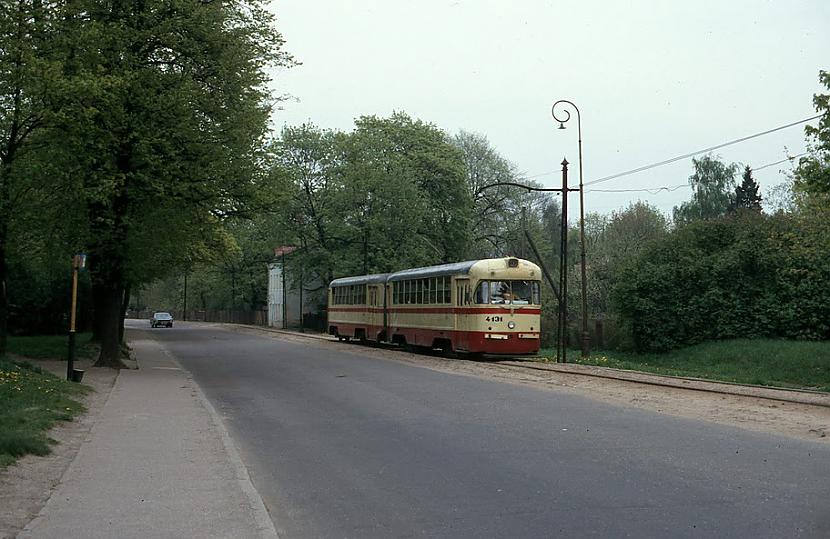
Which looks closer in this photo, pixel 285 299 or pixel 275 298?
pixel 285 299

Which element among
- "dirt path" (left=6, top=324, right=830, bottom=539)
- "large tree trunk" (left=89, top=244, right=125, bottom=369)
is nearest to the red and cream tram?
"dirt path" (left=6, top=324, right=830, bottom=539)

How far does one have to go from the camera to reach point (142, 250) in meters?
24.2

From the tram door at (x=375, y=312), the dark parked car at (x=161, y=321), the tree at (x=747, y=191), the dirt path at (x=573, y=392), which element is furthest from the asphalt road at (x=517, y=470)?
the dark parked car at (x=161, y=321)

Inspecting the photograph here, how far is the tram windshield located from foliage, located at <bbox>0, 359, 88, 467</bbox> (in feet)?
46.8

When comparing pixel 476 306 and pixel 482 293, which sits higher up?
pixel 482 293

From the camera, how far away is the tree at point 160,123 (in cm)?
2262

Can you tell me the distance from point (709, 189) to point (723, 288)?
49.5 m

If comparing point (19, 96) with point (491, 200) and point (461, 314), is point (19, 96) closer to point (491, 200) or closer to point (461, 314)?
point (461, 314)

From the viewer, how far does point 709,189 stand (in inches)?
3199

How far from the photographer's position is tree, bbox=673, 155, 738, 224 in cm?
7994

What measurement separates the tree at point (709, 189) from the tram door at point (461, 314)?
178 ft

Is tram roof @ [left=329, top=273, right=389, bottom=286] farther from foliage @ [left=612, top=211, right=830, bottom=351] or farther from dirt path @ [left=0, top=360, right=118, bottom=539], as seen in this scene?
dirt path @ [left=0, top=360, right=118, bottom=539]

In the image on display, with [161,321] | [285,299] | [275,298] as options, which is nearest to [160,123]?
[285,299]

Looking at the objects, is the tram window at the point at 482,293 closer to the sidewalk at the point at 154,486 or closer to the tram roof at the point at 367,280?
the tram roof at the point at 367,280
